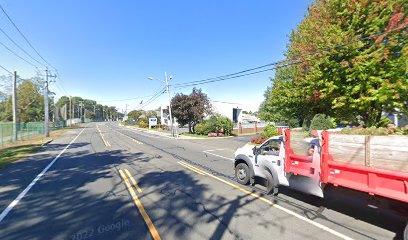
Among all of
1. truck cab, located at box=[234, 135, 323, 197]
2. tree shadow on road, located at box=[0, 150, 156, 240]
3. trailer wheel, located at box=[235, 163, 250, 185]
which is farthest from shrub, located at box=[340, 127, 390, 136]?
tree shadow on road, located at box=[0, 150, 156, 240]

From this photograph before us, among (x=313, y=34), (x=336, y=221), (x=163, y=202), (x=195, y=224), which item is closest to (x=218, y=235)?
(x=195, y=224)

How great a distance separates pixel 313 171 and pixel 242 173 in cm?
264

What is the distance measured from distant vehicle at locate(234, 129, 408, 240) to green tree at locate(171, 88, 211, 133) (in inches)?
864

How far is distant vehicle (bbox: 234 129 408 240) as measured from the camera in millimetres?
3473

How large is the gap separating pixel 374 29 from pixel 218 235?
36.7ft

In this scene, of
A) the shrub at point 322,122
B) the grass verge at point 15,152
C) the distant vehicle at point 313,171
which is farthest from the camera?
the shrub at point 322,122

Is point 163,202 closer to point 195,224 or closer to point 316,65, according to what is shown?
point 195,224

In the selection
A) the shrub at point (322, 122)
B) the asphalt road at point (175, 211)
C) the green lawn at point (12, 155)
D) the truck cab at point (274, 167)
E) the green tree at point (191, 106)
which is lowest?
the asphalt road at point (175, 211)

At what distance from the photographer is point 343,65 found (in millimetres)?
9586

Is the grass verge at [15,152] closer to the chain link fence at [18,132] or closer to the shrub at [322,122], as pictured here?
the chain link fence at [18,132]

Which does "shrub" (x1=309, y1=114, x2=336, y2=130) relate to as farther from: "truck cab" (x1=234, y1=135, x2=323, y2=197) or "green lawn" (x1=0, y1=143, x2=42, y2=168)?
"green lawn" (x1=0, y1=143, x2=42, y2=168)

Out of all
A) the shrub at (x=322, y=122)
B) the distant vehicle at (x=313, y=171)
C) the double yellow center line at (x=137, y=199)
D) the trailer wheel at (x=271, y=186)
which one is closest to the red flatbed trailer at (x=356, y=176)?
the distant vehicle at (x=313, y=171)

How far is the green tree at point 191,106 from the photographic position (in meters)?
28.8

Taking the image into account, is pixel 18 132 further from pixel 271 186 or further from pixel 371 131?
pixel 371 131
